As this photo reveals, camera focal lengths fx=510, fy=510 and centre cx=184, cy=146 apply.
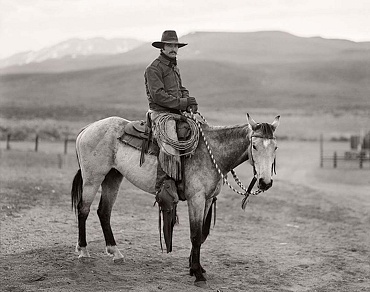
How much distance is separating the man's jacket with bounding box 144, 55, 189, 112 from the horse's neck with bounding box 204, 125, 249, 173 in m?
0.64

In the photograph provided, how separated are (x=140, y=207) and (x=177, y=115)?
5841mm

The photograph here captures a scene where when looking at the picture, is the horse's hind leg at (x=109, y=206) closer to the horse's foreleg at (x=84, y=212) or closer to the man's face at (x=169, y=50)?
the horse's foreleg at (x=84, y=212)

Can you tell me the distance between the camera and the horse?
236 inches

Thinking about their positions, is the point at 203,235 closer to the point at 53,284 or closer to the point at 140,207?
the point at 53,284

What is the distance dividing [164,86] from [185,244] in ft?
10.2

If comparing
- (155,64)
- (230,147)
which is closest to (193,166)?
(230,147)

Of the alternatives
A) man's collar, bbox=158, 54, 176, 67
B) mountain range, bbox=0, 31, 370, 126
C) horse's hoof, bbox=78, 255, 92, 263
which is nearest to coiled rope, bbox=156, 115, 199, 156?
man's collar, bbox=158, 54, 176, 67

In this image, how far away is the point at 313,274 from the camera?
7328 mm

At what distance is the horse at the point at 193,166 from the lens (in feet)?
19.7

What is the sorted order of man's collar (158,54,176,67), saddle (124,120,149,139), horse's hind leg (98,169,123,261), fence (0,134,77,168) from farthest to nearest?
fence (0,134,77,168)
horse's hind leg (98,169,123,261)
saddle (124,120,149,139)
man's collar (158,54,176,67)

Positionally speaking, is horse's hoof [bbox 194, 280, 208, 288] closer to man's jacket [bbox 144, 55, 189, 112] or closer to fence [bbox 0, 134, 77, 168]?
man's jacket [bbox 144, 55, 189, 112]

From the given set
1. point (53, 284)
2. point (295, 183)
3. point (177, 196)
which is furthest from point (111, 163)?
point (295, 183)

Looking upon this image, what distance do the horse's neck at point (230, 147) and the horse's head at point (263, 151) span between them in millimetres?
444

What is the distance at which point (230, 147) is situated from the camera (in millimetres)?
6566
